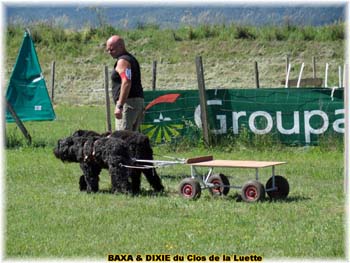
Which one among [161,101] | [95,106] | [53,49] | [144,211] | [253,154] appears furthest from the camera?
[53,49]

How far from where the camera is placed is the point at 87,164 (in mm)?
10062

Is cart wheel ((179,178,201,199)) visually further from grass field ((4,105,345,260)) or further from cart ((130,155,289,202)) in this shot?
grass field ((4,105,345,260))

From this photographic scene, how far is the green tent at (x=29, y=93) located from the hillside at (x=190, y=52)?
12.6m

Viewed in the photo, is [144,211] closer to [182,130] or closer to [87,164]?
[87,164]

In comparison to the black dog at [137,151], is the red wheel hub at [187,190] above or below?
below

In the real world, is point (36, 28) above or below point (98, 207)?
above

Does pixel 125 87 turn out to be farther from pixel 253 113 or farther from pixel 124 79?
pixel 253 113

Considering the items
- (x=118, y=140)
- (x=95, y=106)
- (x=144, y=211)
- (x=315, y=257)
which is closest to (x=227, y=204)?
(x=144, y=211)

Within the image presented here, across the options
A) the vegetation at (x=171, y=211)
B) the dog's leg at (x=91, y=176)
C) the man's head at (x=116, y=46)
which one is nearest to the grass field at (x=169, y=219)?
the vegetation at (x=171, y=211)

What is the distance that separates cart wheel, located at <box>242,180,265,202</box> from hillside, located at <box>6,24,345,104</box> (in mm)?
20899

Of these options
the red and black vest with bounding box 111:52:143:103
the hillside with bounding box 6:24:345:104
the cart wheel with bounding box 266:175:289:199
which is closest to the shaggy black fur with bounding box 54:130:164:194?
the red and black vest with bounding box 111:52:143:103

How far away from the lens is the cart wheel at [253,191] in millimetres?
9172

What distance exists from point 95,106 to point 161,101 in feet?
37.4

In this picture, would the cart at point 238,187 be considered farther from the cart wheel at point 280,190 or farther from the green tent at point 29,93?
the green tent at point 29,93
